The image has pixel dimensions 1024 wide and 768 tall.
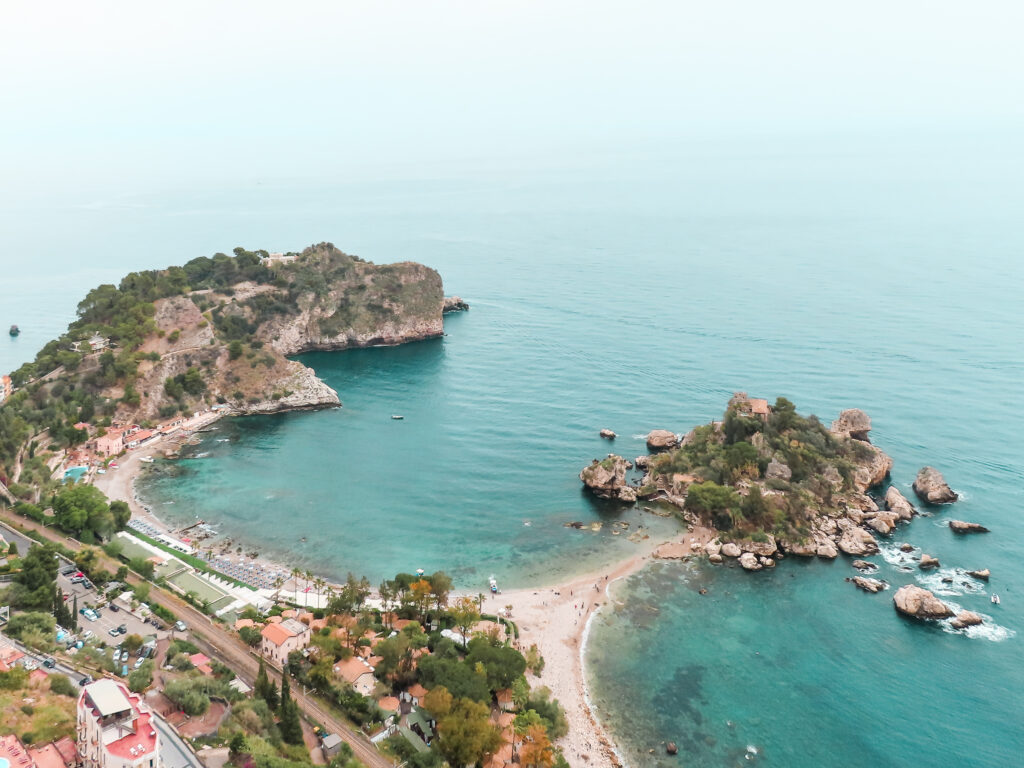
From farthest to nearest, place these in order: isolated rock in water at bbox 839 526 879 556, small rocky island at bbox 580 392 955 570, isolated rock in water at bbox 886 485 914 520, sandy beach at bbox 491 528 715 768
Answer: isolated rock in water at bbox 886 485 914 520 < small rocky island at bbox 580 392 955 570 < isolated rock in water at bbox 839 526 879 556 < sandy beach at bbox 491 528 715 768

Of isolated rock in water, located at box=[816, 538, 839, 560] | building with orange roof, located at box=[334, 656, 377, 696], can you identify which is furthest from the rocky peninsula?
isolated rock in water, located at box=[816, 538, 839, 560]

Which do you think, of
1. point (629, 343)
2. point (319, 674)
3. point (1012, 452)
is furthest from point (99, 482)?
point (1012, 452)

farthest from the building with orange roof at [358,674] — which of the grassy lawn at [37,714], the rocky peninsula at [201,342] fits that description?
the rocky peninsula at [201,342]

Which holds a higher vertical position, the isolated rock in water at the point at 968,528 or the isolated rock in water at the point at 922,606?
the isolated rock in water at the point at 968,528

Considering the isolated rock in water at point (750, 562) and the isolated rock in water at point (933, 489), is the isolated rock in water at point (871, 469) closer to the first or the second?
the isolated rock in water at point (933, 489)

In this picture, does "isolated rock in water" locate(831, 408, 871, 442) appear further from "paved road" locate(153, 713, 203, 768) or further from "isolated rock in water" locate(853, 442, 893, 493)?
"paved road" locate(153, 713, 203, 768)

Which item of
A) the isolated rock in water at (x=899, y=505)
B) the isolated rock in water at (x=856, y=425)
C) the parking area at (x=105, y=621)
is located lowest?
the parking area at (x=105, y=621)

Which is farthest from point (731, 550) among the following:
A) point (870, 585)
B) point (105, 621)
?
point (105, 621)
